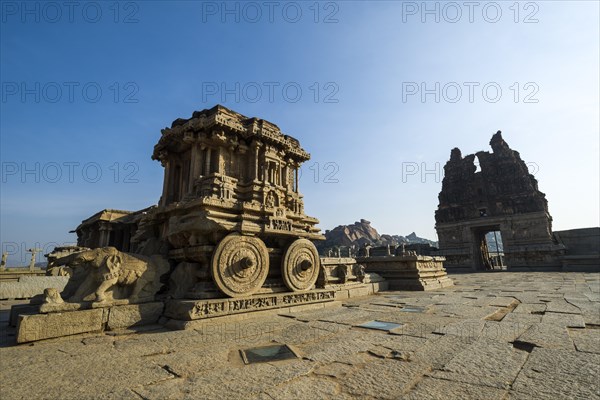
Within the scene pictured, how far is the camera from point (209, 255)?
5.47 meters

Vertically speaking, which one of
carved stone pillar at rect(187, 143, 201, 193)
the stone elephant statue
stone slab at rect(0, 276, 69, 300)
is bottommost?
stone slab at rect(0, 276, 69, 300)

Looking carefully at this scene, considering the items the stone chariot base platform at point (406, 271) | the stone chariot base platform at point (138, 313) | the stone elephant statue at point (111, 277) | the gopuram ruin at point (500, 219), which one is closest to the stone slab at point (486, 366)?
the stone chariot base platform at point (138, 313)

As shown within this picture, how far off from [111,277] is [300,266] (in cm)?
373

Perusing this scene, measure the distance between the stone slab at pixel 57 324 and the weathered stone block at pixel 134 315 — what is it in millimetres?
160

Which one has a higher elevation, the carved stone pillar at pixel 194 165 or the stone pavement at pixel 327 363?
the carved stone pillar at pixel 194 165

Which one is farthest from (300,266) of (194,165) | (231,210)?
(194,165)

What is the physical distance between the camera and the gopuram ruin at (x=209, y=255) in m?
4.56

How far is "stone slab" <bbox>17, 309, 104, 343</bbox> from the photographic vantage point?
368 cm

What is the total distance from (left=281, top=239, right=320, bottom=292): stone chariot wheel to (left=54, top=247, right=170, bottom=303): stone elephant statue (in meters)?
2.59

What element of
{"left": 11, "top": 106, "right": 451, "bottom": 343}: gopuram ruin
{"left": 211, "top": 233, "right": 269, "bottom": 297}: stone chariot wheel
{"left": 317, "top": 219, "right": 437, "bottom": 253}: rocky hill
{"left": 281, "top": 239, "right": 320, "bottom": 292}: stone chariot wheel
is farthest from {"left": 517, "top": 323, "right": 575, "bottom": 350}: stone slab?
{"left": 317, "top": 219, "right": 437, "bottom": 253}: rocky hill

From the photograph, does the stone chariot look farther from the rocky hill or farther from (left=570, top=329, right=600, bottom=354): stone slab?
the rocky hill

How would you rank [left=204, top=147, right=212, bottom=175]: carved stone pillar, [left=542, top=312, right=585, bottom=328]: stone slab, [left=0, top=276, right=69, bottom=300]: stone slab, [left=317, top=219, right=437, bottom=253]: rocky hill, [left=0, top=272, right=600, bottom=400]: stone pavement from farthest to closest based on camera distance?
[left=317, top=219, right=437, bottom=253]: rocky hill
[left=0, top=276, right=69, bottom=300]: stone slab
[left=204, top=147, right=212, bottom=175]: carved stone pillar
[left=542, top=312, right=585, bottom=328]: stone slab
[left=0, top=272, right=600, bottom=400]: stone pavement

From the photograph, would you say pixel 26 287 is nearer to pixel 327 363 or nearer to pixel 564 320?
pixel 327 363

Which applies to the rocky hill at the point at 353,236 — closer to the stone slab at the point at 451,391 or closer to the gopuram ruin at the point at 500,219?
the gopuram ruin at the point at 500,219
